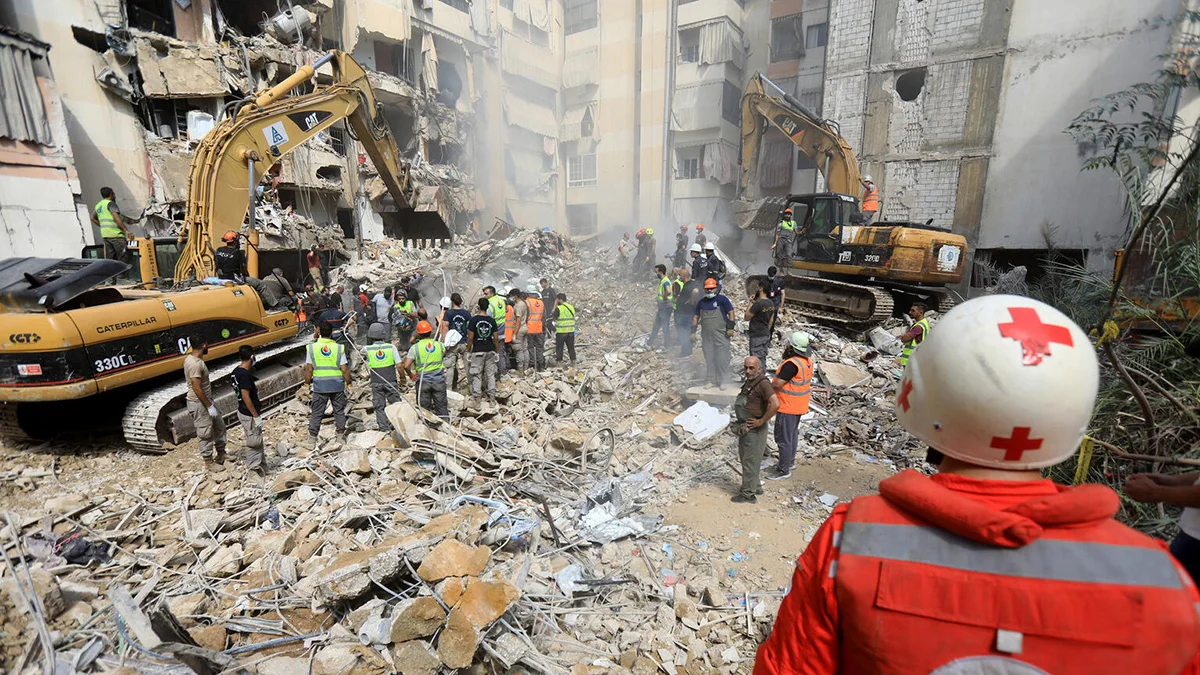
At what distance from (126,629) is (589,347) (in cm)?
869

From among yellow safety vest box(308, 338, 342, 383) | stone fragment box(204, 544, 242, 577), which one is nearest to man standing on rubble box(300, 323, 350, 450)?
yellow safety vest box(308, 338, 342, 383)

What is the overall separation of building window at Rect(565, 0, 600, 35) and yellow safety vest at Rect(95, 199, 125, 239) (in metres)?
22.7

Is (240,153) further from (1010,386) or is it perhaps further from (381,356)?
(1010,386)

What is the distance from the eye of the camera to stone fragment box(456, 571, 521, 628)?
9.45ft

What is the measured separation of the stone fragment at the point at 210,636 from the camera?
311 centimetres

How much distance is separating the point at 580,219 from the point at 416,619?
85.1 ft

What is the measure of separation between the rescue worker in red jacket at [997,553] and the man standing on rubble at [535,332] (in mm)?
8416

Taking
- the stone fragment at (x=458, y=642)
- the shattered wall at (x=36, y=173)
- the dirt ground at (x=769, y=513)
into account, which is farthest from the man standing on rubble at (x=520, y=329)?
the shattered wall at (x=36, y=173)

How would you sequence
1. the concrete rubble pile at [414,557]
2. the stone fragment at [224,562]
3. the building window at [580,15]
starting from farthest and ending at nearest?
the building window at [580,15]
the stone fragment at [224,562]
the concrete rubble pile at [414,557]

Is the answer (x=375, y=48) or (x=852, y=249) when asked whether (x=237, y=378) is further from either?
(x=375, y=48)

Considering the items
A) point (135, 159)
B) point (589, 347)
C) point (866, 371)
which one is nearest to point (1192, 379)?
point (866, 371)

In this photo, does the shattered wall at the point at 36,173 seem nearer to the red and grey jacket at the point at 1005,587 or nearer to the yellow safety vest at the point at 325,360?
the yellow safety vest at the point at 325,360

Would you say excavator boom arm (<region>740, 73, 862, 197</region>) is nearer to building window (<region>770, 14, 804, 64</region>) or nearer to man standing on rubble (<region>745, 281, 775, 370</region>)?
man standing on rubble (<region>745, 281, 775, 370</region>)

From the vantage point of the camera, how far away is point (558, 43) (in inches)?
1041
